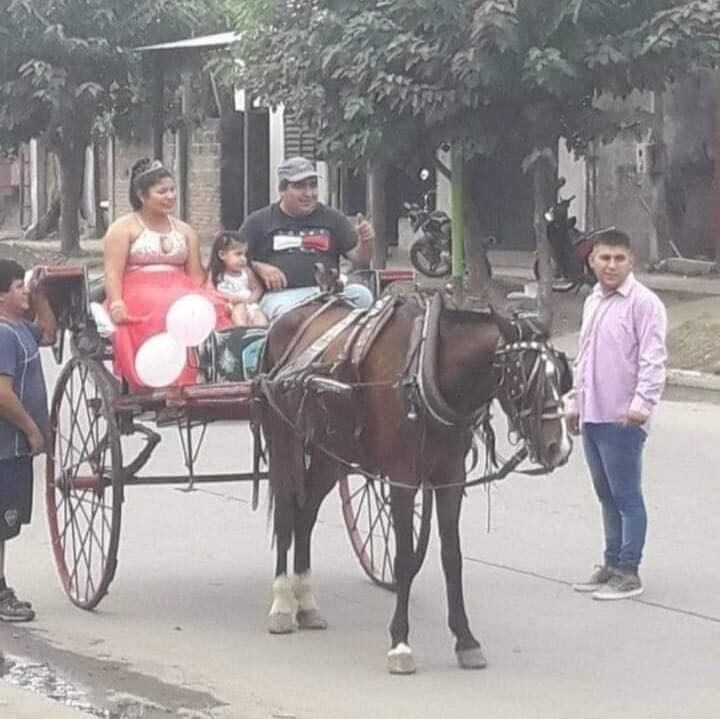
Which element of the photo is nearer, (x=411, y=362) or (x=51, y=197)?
(x=411, y=362)

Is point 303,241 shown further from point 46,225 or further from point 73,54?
point 46,225

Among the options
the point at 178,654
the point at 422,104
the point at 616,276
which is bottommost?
the point at 178,654

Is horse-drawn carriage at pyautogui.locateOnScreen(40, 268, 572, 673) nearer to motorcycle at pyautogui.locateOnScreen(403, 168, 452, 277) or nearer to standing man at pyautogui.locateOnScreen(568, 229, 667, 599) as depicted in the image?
standing man at pyautogui.locateOnScreen(568, 229, 667, 599)

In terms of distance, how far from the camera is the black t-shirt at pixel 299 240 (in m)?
8.97

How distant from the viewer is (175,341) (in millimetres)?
8570

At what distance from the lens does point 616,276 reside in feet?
27.5

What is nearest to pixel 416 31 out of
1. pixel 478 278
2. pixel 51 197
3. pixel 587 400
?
pixel 478 278

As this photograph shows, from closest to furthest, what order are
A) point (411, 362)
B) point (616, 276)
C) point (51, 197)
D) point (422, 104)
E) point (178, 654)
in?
point (411, 362) < point (178, 654) < point (616, 276) < point (422, 104) < point (51, 197)

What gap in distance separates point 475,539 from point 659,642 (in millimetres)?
2388

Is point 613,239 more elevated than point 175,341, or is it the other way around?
point 613,239

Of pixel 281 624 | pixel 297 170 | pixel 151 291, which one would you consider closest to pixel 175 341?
pixel 151 291

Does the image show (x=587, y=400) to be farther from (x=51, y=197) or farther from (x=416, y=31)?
(x=51, y=197)

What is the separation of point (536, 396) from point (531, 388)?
4 cm

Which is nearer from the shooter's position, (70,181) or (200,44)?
(200,44)
